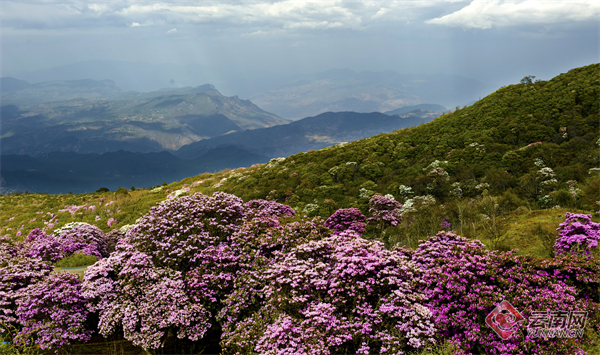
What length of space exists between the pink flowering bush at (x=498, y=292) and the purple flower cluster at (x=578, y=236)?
1635mm

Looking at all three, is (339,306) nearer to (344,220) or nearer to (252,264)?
(252,264)

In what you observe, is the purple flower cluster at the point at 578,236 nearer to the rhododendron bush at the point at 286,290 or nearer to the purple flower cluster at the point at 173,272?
the rhododendron bush at the point at 286,290

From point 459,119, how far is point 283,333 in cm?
2509

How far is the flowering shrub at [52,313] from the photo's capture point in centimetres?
955

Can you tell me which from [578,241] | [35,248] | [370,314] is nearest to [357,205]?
[578,241]

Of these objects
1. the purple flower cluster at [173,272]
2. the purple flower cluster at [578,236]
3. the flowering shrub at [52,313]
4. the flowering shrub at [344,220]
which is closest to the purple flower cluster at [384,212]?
the flowering shrub at [344,220]

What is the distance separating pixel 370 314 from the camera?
7.45 m

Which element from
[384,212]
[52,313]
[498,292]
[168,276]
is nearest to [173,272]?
[168,276]

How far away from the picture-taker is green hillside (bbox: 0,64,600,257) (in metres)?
14.9

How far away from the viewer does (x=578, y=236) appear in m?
9.58

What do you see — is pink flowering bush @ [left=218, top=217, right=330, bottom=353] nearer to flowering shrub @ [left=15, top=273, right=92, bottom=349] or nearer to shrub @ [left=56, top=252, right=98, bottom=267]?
flowering shrub @ [left=15, top=273, right=92, bottom=349]

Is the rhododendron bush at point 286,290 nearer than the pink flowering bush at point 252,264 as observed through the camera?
Yes

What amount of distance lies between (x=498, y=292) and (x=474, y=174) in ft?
45.8

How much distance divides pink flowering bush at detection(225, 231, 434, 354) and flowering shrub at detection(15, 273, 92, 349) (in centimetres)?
497
